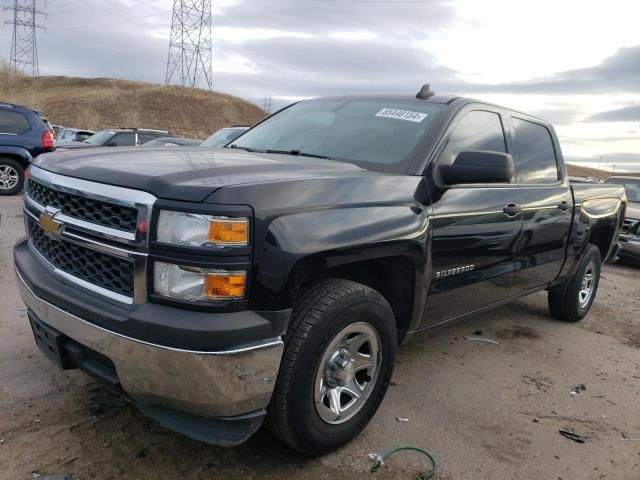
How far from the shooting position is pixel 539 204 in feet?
13.5

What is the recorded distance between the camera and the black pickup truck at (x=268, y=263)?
2098 millimetres

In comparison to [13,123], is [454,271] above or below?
below

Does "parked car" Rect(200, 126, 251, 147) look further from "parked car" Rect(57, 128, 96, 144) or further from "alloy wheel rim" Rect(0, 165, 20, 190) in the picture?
"parked car" Rect(57, 128, 96, 144)

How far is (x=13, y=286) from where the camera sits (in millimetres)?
4992

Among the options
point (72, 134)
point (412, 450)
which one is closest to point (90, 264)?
point (412, 450)

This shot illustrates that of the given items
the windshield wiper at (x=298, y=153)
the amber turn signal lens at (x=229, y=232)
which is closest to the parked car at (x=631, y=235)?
the windshield wiper at (x=298, y=153)

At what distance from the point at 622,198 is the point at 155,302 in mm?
5383

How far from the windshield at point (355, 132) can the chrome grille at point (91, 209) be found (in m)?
1.43

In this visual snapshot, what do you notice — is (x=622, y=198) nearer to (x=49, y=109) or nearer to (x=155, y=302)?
(x=155, y=302)

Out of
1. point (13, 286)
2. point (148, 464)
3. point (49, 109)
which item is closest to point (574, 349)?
point (148, 464)

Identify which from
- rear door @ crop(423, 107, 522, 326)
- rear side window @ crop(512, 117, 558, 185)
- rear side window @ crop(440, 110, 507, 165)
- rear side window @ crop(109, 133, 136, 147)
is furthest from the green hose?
rear side window @ crop(109, 133, 136, 147)

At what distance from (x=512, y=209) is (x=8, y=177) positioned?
10.5 metres

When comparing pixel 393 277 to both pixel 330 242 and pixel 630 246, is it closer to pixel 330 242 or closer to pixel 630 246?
pixel 330 242

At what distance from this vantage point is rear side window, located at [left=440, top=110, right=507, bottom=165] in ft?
11.0
